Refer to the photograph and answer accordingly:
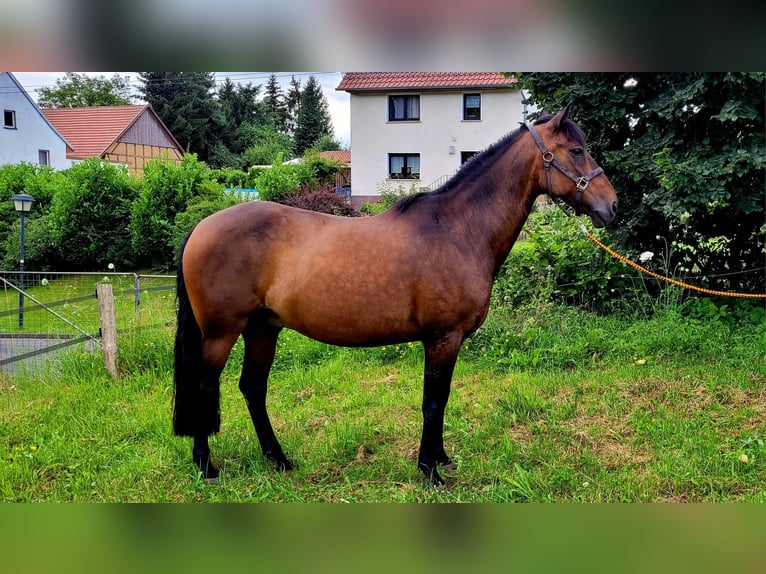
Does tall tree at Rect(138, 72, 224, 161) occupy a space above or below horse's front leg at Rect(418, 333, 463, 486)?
above

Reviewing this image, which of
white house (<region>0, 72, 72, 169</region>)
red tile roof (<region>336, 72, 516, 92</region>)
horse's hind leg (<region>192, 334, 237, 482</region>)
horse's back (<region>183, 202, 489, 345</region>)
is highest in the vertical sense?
red tile roof (<region>336, 72, 516, 92</region>)

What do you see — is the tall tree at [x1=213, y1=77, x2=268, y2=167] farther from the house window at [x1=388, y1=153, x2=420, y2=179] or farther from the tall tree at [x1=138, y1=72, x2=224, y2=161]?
the house window at [x1=388, y1=153, x2=420, y2=179]

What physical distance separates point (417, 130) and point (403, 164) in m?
1.46

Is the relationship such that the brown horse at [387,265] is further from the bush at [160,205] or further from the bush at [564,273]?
the bush at [160,205]

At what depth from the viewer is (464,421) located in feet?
15.1

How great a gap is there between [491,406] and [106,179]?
12.1 meters

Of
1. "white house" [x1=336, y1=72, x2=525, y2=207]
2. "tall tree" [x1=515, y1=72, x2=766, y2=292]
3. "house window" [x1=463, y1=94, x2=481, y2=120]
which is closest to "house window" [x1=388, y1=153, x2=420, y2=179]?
"white house" [x1=336, y1=72, x2=525, y2=207]

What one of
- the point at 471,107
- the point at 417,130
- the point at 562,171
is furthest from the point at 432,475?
the point at 417,130

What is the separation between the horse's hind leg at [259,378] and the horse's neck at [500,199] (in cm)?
162

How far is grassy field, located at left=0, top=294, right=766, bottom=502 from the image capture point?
3.58 meters

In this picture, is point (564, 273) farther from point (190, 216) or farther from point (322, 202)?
point (190, 216)

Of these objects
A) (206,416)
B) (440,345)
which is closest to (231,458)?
(206,416)

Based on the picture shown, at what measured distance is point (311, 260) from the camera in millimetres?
3553

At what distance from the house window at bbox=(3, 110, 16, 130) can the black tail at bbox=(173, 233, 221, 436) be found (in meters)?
24.5
